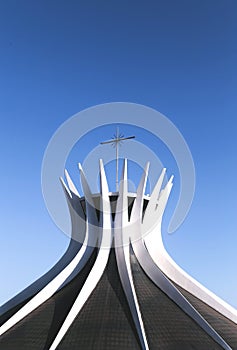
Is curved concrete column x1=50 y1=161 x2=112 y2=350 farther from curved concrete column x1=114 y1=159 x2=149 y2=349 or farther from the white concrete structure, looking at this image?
curved concrete column x1=114 y1=159 x2=149 y2=349

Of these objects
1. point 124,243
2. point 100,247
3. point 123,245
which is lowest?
point 100,247

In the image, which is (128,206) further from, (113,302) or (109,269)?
(113,302)

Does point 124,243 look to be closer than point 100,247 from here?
No

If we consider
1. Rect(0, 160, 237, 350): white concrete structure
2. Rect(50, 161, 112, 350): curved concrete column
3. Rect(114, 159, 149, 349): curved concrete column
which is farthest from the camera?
Rect(0, 160, 237, 350): white concrete structure

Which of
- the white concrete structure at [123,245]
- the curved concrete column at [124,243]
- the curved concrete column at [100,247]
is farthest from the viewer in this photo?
the white concrete structure at [123,245]

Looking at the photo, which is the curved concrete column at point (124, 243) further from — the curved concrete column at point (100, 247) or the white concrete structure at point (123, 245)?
the curved concrete column at point (100, 247)

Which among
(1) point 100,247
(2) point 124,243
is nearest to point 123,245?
(2) point 124,243

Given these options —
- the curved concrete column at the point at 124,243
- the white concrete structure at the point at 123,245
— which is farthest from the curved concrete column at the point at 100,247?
the curved concrete column at the point at 124,243

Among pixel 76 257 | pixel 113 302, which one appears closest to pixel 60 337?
pixel 113 302

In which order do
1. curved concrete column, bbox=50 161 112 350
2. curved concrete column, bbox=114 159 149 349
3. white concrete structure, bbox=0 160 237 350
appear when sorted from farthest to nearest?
white concrete structure, bbox=0 160 237 350
curved concrete column, bbox=114 159 149 349
curved concrete column, bbox=50 161 112 350

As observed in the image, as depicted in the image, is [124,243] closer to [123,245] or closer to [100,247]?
[123,245]

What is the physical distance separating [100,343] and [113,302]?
12.7 ft

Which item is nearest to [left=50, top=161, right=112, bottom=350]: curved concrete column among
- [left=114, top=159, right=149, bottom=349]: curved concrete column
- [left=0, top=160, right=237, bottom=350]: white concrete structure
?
[left=0, top=160, right=237, bottom=350]: white concrete structure

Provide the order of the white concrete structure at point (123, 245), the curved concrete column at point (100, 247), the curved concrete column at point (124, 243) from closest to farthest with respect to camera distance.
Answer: the curved concrete column at point (100, 247) < the curved concrete column at point (124, 243) < the white concrete structure at point (123, 245)
